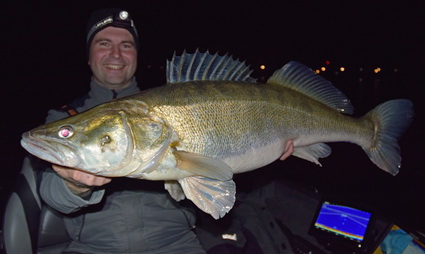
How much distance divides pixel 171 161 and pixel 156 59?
6820 cm

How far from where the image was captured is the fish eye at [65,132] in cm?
183

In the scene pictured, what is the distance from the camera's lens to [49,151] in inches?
70.7

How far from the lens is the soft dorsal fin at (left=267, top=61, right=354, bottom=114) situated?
2.68 metres

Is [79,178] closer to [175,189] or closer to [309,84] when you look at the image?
[175,189]

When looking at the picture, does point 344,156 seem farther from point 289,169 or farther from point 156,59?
point 156,59

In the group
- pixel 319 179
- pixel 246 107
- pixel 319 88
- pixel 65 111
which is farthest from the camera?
pixel 319 179

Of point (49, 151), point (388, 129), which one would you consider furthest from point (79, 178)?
point (388, 129)

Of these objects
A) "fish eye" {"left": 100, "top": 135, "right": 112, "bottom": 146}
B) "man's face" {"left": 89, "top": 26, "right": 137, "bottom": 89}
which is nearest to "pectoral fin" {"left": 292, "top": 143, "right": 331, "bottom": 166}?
"fish eye" {"left": 100, "top": 135, "right": 112, "bottom": 146}

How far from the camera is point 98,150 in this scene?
1851 millimetres

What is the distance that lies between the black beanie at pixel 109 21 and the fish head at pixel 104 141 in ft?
6.06

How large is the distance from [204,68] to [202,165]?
0.74m

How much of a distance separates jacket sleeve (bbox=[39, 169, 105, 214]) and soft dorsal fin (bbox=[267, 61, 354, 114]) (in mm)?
1685

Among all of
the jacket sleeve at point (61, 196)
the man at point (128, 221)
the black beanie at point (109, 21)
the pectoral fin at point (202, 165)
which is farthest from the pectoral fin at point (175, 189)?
the black beanie at point (109, 21)

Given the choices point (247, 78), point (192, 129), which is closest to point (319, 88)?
point (247, 78)
